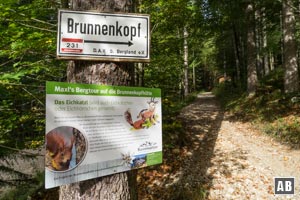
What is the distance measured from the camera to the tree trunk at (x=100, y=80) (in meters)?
1.85

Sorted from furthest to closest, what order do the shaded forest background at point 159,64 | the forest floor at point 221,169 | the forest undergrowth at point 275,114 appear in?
1. the forest undergrowth at point 275,114
2. the forest floor at point 221,169
3. the shaded forest background at point 159,64

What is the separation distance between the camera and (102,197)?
1867mm

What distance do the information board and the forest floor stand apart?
2.76 metres

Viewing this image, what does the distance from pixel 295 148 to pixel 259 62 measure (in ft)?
56.0

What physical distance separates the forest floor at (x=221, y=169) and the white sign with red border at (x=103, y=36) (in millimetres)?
3235

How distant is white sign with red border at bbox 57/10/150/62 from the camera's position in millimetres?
1807

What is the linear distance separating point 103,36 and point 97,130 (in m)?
0.73

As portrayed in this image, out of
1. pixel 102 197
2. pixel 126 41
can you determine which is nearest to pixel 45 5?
pixel 126 41

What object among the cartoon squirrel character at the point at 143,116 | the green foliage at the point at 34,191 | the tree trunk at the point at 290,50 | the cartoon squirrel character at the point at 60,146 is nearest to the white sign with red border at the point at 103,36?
the cartoon squirrel character at the point at 143,116

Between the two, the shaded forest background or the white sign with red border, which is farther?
the shaded forest background

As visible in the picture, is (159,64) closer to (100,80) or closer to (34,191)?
(34,191)

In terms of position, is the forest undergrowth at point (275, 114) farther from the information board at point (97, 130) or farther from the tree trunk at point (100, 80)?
the tree trunk at point (100, 80)

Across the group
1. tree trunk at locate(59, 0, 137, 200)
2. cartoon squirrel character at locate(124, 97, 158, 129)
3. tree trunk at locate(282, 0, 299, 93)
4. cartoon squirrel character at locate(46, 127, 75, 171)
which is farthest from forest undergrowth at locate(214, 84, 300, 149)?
cartoon squirrel character at locate(46, 127, 75, 171)

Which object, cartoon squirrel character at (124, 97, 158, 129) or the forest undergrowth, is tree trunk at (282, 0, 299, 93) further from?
cartoon squirrel character at (124, 97, 158, 129)
